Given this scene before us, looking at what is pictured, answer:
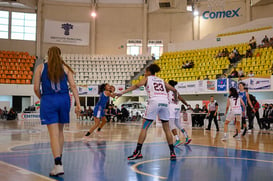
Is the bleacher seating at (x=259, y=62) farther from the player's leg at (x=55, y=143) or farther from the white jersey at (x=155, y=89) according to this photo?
the player's leg at (x=55, y=143)

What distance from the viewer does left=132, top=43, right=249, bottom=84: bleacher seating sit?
26.0 metres

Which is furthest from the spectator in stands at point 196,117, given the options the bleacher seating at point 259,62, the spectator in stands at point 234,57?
the spectator in stands at point 234,57

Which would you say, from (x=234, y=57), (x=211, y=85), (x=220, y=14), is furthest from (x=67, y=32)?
(x=211, y=85)

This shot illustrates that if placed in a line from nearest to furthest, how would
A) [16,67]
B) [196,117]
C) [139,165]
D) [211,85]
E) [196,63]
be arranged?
[139,165] < [196,117] < [211,85] < [196,63] < [16,67]

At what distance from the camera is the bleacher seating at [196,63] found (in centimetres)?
2603

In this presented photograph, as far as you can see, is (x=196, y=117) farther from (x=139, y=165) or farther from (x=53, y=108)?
(x=53, y=108)

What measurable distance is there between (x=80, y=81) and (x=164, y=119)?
989 inches

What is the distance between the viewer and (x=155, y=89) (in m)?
6.89

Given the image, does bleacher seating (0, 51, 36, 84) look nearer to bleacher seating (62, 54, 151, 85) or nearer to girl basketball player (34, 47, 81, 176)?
bleacher seating (62, 54, 151, 85)

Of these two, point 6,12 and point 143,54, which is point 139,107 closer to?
point 143,54

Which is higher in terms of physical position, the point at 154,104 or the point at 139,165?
the point at 154,104

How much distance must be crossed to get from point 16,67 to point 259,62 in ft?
68.1

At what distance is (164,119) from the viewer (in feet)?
22.7

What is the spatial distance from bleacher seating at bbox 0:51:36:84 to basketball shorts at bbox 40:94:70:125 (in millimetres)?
26865
